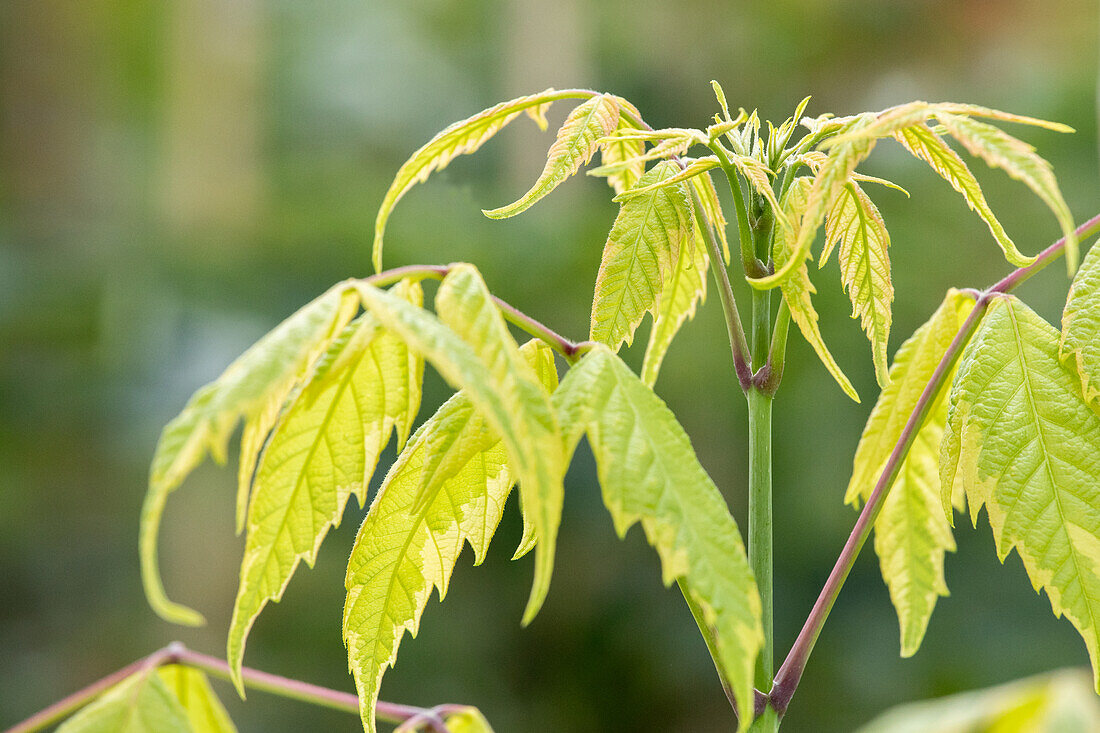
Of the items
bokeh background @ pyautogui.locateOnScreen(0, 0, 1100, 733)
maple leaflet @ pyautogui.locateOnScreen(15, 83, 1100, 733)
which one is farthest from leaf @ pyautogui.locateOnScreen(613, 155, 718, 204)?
bokeh background @ pyautogui.locateOnScreen(0, 0, 1100, 733)

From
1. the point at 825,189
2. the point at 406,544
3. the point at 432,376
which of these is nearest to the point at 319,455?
the point at 406,544

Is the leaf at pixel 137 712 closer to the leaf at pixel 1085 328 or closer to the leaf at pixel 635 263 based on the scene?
the leaf at pixel 635 263

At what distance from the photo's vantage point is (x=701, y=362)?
6.57 feet

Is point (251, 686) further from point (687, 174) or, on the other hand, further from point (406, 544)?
point (687, 174)

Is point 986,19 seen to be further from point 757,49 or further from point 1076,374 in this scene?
point 1076,374

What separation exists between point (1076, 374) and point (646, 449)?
6.4 inches

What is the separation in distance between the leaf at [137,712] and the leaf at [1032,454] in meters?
0.25

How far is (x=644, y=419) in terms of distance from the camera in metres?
0.26

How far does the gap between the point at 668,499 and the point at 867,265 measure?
145 mm

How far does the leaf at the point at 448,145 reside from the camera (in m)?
0.31

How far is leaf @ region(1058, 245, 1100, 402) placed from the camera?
297 mm

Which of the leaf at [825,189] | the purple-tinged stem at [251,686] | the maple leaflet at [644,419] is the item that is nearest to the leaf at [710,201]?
the maple leaflet at [644,419]

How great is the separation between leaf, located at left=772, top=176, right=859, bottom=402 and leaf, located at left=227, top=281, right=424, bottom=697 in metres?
0.13

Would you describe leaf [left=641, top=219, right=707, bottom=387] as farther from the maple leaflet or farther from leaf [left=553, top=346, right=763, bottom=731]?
leaf [left=553, top=346, right=763, bottom=731]
